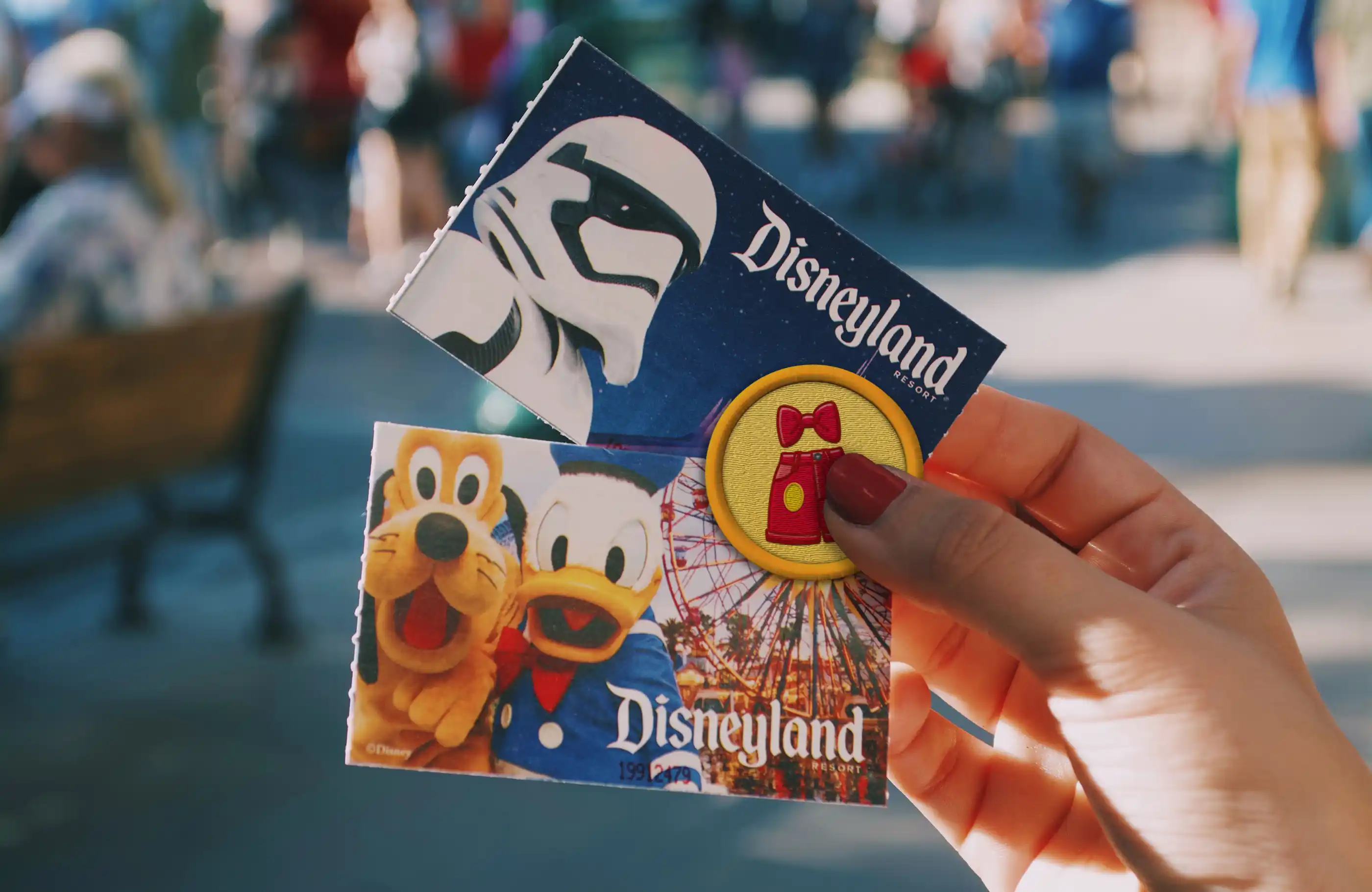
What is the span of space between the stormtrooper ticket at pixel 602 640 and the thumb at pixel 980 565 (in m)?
0.06

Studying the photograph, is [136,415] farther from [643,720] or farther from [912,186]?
[912,186]

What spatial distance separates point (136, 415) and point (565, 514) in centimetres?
294

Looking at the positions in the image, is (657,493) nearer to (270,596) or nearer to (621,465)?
(621,465)

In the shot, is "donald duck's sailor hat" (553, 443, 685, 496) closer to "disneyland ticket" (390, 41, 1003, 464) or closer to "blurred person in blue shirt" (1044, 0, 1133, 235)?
"disneyland ticket" (390, 41, 1003, 464)

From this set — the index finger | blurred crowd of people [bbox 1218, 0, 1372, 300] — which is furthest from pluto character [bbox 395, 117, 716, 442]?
blurred crowd of people [bbox 1218, 0, 1372, 300]

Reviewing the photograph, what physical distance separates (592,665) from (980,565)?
1.13 ft

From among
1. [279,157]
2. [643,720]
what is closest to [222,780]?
[643,720]

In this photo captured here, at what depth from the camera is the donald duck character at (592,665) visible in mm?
1227

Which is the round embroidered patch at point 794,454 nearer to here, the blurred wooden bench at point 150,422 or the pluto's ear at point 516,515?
the pluto's ear at point 516,515

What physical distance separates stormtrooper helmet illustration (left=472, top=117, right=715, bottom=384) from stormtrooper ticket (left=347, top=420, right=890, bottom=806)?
0.41 feet

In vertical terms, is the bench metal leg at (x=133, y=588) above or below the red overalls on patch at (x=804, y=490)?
above

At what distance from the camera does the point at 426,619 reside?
123 cm

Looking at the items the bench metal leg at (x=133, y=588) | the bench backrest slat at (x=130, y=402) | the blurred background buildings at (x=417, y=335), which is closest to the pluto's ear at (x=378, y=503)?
the blurred background buildings at (x=417, y=335)

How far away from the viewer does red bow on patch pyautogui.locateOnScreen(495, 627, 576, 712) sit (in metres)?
1.23
